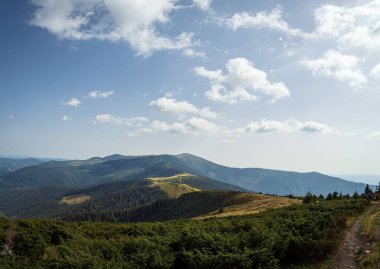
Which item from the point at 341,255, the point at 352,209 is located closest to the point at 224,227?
the point at 341,255

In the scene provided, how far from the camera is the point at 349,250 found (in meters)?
25.4

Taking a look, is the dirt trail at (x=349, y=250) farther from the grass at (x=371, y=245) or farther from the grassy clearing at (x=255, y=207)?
the grassy clearing at (x=255, y=207)

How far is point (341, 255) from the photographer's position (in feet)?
79.8

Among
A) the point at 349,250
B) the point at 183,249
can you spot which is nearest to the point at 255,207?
the point at 349,250

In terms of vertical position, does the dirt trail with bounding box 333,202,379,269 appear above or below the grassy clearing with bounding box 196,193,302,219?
above

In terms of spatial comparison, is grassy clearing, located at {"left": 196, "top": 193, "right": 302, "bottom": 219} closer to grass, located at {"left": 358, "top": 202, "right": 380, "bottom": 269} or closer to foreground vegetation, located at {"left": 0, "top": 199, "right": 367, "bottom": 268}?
grass, located at {"left": 358, "top": 202, "right": 380, "bottom": 269}

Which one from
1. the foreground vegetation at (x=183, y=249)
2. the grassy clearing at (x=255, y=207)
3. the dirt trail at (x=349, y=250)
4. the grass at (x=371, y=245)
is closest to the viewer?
the foreground vegetation at (x=183, y=249)

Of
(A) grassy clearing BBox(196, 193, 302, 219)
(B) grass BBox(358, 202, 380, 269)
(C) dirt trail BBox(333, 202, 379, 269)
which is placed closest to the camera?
(B) grass BBox(358, 202, 380, 269)

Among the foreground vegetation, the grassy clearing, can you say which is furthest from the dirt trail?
the grassy clearing

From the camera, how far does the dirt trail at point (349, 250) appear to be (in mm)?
22188

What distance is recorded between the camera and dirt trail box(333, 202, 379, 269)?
72.8ft

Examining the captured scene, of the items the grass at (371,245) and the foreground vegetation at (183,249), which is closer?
the foreground vegetation at (183,249)

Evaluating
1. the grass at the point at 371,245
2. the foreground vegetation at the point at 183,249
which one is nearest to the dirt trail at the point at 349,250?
the grass at the point at 371,245

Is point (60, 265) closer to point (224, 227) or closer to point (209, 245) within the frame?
point (209, 245)
